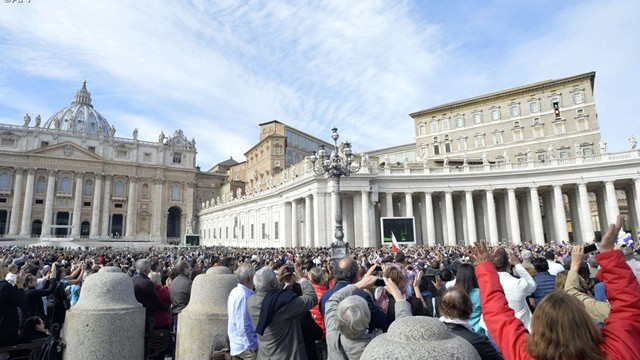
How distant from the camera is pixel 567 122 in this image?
46.6 m

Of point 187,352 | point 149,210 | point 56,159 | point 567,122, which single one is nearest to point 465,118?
point 567,122

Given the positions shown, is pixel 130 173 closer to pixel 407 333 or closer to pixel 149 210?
pixel 149 210

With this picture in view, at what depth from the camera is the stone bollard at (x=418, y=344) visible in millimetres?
1527

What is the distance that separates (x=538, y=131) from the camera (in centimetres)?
4822

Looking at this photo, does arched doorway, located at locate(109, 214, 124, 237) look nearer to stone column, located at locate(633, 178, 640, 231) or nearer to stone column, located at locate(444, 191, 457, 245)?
stone column, located at locate(444, 191, 457, 245)

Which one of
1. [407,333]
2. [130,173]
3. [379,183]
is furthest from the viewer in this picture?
[130,173]

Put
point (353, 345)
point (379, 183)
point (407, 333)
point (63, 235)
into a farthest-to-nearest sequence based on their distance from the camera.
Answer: point (63, 235), point (379, 183), point (353, 345), point (407, 333)

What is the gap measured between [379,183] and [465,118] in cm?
2538

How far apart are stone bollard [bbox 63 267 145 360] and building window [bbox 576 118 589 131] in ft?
180

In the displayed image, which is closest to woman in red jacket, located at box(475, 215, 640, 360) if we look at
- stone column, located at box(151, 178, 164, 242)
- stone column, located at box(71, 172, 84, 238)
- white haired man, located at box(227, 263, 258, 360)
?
white haired man, located at box(227, 263, 258, 360)

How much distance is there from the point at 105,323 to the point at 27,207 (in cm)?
7507

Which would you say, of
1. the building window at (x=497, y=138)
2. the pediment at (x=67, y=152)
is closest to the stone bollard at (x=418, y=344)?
the building window at (x=497, y=138)

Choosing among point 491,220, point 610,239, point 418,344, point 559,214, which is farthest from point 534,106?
point 418,344

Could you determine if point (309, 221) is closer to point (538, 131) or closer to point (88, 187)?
point (538, 131)
